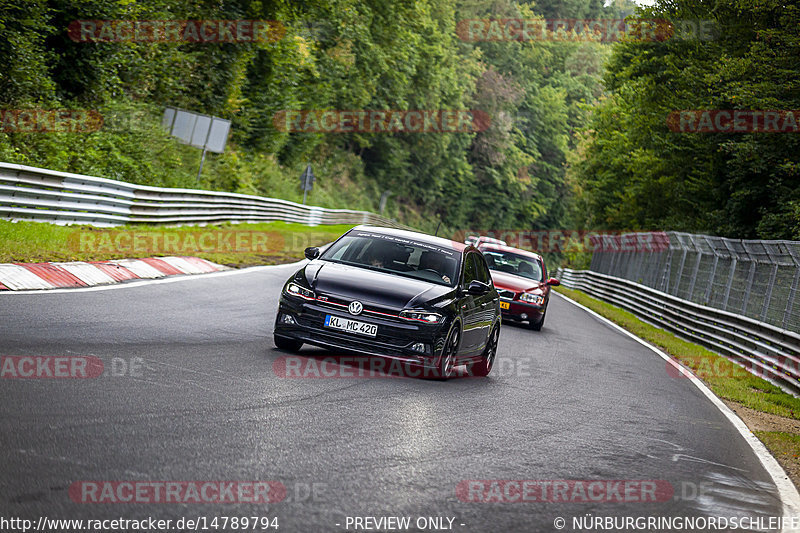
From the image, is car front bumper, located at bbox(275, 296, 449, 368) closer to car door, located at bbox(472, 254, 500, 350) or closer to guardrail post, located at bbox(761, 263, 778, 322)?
car door, located at bbox(472, 254, 500, 350)

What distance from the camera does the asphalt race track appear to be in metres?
5.19

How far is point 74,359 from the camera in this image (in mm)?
8109

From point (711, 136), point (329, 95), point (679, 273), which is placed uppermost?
point (329, 95)

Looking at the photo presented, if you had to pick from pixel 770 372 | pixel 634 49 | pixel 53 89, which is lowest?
pixel 770 372

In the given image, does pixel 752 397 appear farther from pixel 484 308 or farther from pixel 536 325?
pixel 536 325

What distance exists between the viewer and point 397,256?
35.7ft

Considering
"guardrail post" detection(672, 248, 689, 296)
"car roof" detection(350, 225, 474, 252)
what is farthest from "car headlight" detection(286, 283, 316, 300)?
"guardrail post" detection(672, 248, 689, 296)

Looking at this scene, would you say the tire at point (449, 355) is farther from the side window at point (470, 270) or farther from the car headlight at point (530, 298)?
the car headlight at point (530, 298)

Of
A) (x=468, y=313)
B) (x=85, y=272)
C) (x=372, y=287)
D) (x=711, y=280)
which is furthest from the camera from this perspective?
(x=711, y=280)

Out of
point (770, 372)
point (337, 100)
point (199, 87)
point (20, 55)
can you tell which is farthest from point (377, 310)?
point (337, 100)

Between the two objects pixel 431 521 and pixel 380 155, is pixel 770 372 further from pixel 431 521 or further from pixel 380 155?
pixel 380 155

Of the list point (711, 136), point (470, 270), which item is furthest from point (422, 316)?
point (711, 136)

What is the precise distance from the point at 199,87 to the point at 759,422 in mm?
31629

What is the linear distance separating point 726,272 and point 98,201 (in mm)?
13810
